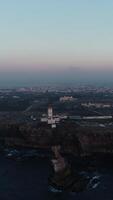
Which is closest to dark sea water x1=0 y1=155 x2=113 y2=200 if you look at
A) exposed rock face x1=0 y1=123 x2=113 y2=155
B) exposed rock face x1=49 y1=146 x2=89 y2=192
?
exposed rock face x1=49 y1=146 x2=89 y2=192

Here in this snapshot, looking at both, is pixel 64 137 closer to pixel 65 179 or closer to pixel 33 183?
pixel 33 183

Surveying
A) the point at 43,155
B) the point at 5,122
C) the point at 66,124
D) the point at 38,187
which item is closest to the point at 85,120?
the point at 66,124

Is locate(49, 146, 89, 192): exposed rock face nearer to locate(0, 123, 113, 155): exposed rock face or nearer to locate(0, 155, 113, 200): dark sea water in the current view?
locate(0, 155, 113, 200): dark sea water

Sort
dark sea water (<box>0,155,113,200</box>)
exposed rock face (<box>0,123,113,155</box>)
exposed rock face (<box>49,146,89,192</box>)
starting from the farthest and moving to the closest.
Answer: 1. exposed rock face (<box>0,123,113,155</box>)
2. exposed rock face (<box>49,146,89,192</box>)
3. dark sea water (<box>0,155,113,200</box>)

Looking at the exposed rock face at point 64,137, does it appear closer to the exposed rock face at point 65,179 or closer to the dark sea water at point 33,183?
the dark sea water at point 33,183

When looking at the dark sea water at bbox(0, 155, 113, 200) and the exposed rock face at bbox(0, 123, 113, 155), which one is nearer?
the dark sea water at bbox(0, 155, 113, 200)

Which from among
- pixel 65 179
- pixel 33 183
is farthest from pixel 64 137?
pixel 65 179

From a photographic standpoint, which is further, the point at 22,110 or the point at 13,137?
the point at 22,110

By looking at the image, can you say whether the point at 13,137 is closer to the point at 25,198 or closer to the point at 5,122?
the point at 5,122
